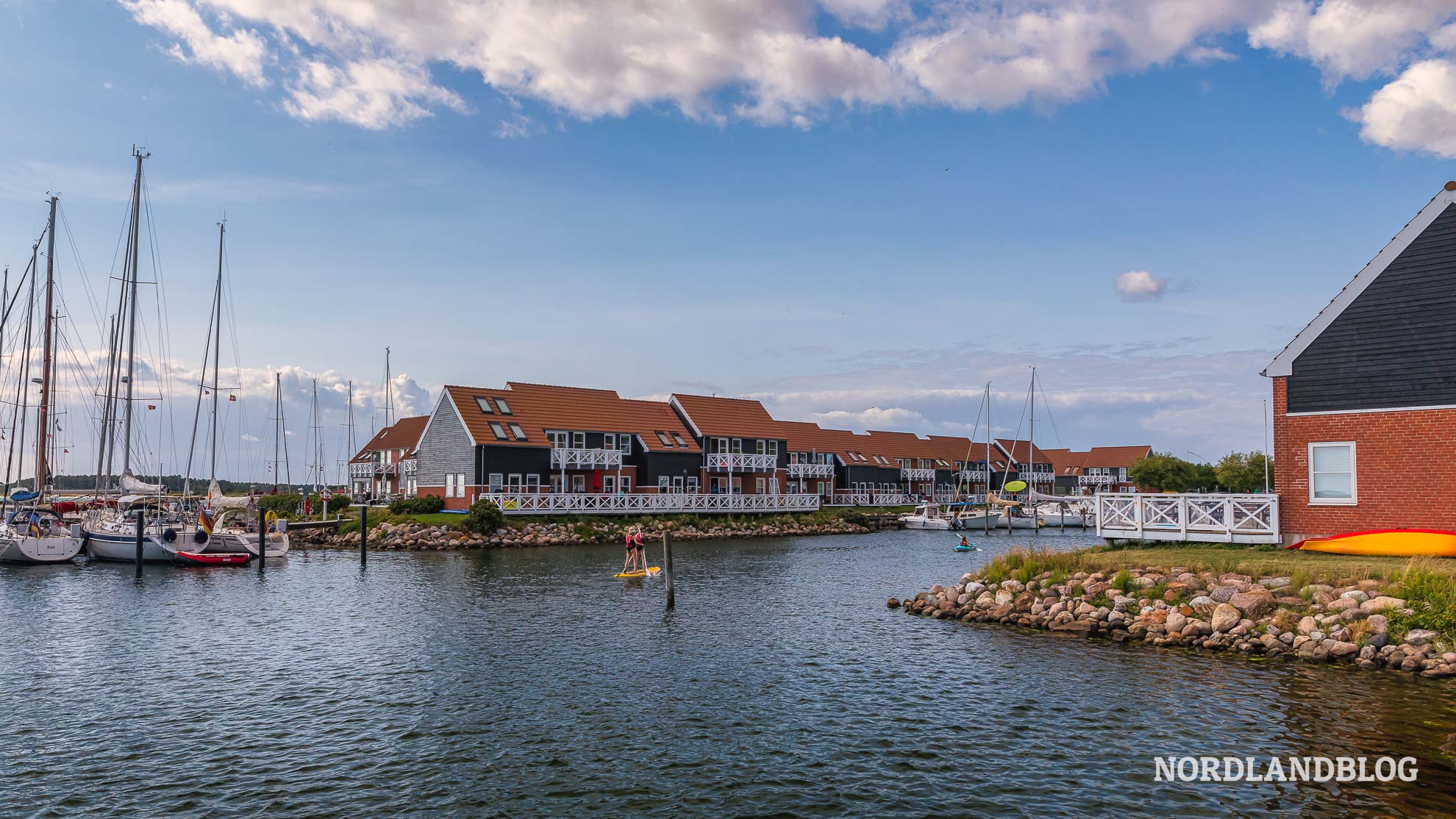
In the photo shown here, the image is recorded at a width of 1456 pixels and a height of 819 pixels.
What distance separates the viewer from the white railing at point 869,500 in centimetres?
9481

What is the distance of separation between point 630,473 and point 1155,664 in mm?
51259

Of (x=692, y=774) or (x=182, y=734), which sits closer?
(x=692, y=774)

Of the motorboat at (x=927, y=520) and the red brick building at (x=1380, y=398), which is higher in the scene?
the red brick building at (x=1380, y=398)

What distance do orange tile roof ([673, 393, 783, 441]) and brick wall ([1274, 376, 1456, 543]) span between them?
49.6 metres

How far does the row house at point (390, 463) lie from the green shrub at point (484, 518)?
49.7 ft

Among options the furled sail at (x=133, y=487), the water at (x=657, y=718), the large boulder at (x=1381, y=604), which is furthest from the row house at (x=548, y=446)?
the large boulder at (x=1381, y=604)

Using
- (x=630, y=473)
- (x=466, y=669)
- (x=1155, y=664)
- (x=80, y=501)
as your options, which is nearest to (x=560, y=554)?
(x=630, y=473)

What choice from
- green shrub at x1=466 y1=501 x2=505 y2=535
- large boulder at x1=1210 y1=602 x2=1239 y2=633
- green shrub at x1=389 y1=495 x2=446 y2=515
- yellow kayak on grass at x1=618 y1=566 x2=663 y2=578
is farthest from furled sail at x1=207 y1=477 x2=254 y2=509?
large boulder at x1=1210 y1=602 x2=1239 y2=633

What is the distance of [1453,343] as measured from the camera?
23141 millimetres

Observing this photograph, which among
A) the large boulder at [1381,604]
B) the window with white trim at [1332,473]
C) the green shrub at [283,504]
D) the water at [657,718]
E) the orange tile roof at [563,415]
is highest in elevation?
the orange tile roof at [563,415]

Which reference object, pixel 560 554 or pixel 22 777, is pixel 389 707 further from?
pixel 560 554

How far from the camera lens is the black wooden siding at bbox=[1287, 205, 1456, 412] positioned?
919 inches

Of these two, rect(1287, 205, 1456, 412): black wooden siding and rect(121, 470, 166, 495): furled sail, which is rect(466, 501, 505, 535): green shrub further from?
rect(1287, 205, 1456, 412): black wooden siding

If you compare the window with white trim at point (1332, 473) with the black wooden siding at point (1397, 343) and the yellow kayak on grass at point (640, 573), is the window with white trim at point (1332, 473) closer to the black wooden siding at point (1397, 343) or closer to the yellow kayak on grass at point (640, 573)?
the black wooden siding at point (1397, 343)
